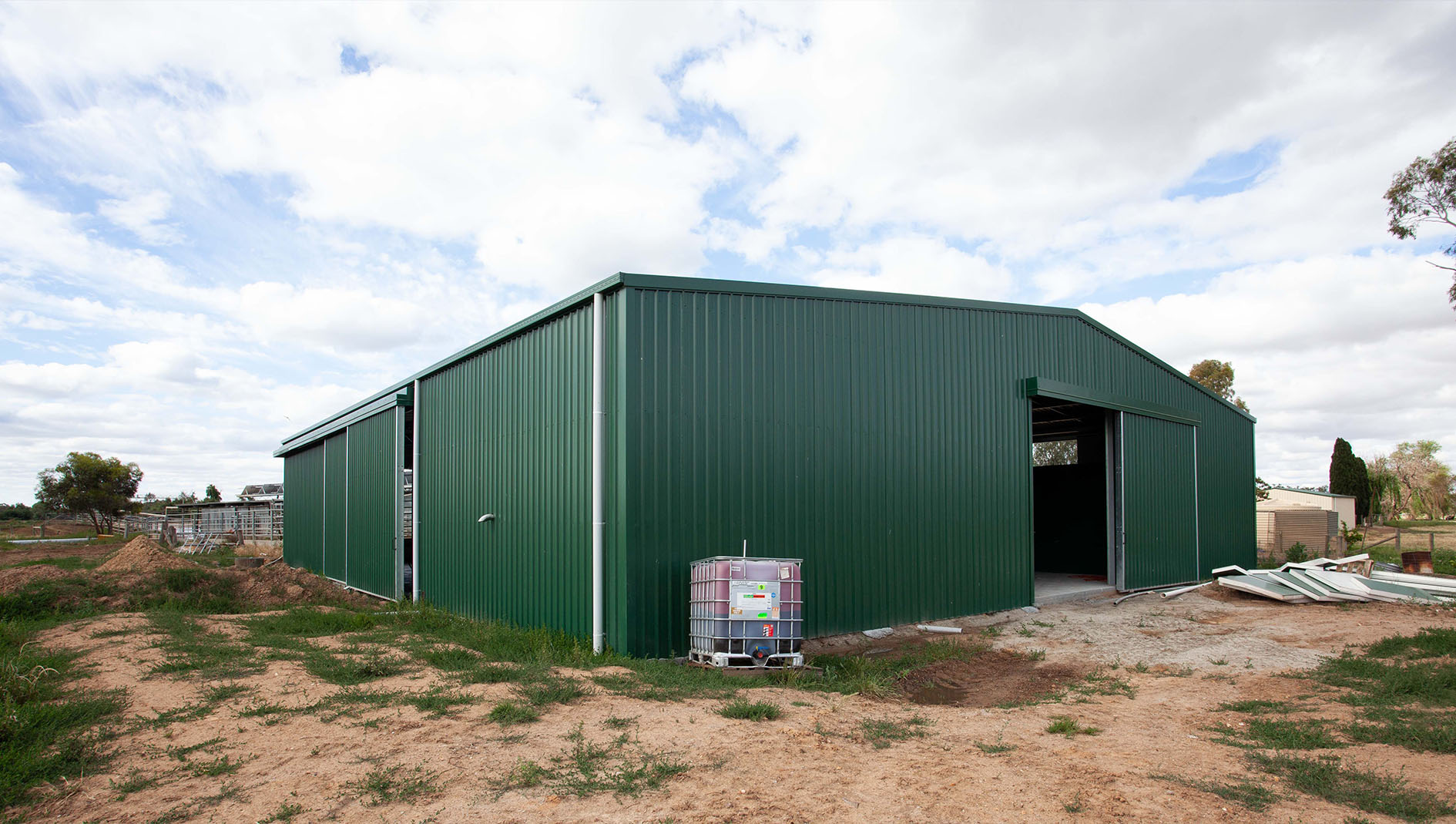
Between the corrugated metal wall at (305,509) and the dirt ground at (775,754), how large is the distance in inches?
542

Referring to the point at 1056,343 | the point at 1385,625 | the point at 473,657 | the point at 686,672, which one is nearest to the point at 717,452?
the point at 686,672

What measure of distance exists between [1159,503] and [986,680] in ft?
32.3

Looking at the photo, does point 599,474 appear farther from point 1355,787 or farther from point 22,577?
point 22,577

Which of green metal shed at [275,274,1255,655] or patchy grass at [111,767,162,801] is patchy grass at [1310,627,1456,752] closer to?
green metal shed at [275,274,1255,655]

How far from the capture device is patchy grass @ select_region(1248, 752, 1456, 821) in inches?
177

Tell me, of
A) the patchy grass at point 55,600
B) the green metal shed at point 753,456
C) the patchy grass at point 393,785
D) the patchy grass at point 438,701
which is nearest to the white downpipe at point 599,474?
the green metal shed at point 753,456

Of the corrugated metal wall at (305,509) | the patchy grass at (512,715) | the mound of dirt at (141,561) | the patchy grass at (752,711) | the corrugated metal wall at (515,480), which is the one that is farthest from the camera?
the corrugated metal wall at (305,509)

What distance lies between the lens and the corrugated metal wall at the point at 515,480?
10.3 metres

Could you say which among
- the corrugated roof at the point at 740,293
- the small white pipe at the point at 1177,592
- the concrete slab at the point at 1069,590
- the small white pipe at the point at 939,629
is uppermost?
the corrugated roof at the point at 740,293

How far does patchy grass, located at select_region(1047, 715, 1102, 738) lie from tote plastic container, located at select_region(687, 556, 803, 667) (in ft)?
9.45

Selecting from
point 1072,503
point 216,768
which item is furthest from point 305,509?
point 1072,503

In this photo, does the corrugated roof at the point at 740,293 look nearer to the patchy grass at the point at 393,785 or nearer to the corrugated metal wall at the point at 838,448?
the corrugated metal wall at the point at 838,448

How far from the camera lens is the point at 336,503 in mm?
A: 20562

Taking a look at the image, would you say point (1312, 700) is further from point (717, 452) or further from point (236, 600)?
point (236, 600)
